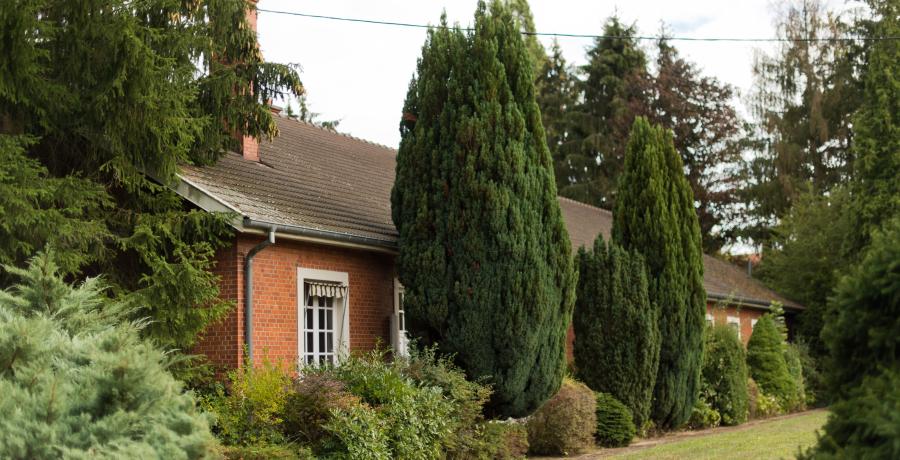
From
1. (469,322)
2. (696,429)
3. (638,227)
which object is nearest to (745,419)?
(696,429)

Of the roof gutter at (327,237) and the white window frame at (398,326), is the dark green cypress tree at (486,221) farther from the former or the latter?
the white window frame at (398,326)

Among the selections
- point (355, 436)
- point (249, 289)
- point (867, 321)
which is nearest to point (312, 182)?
point (249, 289)

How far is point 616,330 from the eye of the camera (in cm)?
1698

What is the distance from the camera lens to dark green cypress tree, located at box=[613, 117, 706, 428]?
17969 millimetres

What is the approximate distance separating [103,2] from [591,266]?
939 centimetres

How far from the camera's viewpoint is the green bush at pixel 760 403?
2200 centimetres

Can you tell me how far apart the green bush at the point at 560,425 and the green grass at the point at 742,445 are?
2.96 feet

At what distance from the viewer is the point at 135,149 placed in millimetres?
11812

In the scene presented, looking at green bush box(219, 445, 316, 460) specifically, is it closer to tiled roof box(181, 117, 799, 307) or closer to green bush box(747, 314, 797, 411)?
tiled roof box(181, 117, 799, 307)

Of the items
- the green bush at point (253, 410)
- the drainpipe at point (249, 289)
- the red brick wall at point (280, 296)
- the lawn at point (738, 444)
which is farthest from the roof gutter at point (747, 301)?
the green bush at point (253, 410)

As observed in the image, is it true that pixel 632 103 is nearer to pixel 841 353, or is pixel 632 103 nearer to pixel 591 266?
pixel 591 266

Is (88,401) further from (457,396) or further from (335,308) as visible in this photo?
(335,308)

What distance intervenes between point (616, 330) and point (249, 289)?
6.92 metres

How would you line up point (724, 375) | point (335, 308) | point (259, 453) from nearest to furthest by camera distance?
point (259, 453), point (335, 308), point (724, 375)
